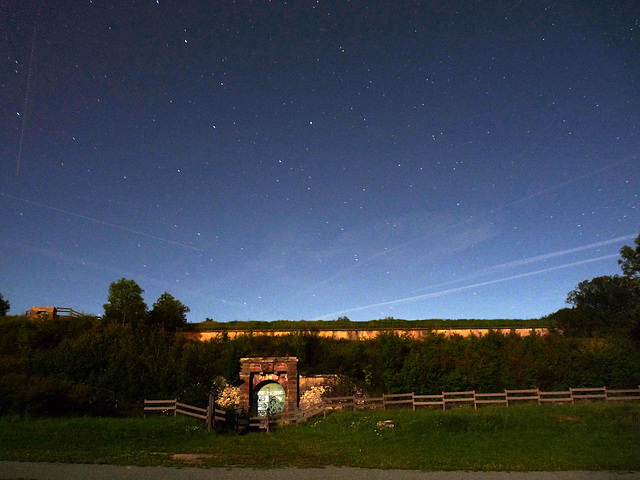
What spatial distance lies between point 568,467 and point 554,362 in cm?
1928

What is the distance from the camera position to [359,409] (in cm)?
2430

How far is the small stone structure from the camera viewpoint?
2652cm

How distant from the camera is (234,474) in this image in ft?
35.5

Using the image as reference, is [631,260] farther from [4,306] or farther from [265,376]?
[4,306]

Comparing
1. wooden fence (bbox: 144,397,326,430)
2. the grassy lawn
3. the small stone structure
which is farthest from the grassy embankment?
the grassy lawn

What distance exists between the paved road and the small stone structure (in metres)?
15.3

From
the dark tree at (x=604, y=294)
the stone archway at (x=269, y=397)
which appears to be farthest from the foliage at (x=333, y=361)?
the dark tree at (x=604, y=294)

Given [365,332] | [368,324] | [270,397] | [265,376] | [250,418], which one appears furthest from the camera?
[368,324]

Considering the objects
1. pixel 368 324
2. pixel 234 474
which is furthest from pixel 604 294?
pixel 234 474

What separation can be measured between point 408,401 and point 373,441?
24.2ft

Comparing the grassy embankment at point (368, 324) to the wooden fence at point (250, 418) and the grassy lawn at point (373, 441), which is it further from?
the grassy lawn at point (373, 441)

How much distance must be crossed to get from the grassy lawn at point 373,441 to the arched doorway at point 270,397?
489cm

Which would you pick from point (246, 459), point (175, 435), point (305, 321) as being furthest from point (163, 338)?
point (246, 459)

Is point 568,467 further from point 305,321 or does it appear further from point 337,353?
point 305,321
